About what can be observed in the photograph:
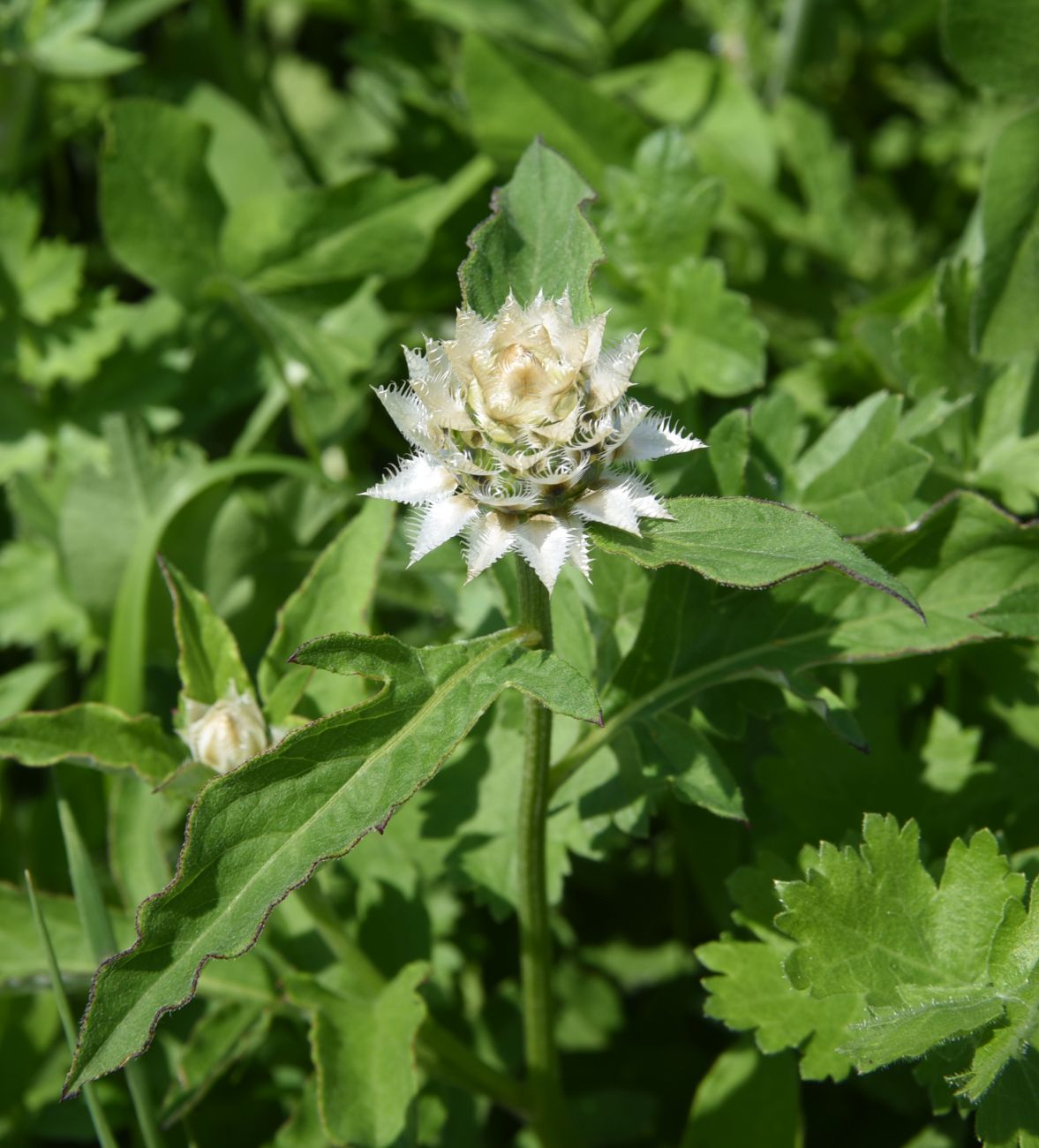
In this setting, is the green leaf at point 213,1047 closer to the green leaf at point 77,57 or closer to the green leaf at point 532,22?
the green leaf at point 77,57

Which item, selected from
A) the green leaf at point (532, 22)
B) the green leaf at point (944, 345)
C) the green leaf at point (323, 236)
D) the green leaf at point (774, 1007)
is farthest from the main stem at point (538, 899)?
the green leaf at point (532, 22)

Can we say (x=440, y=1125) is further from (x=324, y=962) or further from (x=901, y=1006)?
(x=901, y=1006)

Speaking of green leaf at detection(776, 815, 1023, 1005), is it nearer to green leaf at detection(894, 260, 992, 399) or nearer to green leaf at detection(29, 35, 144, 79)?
green leaf at detection(894, 260, 992, 399)

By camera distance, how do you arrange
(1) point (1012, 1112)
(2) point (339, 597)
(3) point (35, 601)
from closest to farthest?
(1) point (1012, 1112) → (2) point (339, 597) → (3) point (35, 601)

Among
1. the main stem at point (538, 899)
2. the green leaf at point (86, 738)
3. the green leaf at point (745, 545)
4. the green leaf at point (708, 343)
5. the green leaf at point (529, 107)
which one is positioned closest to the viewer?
the green leaf at point (745, 545)

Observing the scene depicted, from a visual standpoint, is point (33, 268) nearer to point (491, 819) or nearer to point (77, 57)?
point (77, 57)

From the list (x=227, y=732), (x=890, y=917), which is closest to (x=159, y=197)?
(x=227, y=732)
